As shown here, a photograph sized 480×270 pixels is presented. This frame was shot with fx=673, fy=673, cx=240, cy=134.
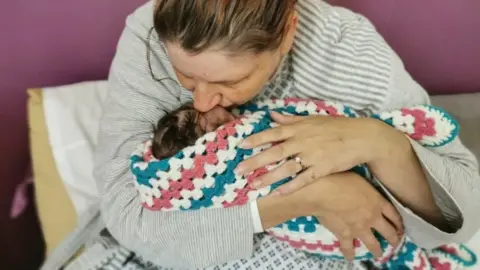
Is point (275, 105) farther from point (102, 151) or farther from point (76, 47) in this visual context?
point (76, 47)

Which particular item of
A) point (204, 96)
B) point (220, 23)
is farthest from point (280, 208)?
point (220, 23)

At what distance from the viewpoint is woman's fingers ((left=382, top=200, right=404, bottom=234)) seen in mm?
1205

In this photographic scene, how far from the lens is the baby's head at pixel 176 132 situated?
3.71ft

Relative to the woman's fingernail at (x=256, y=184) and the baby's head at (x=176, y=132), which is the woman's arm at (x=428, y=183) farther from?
the baby's head at (x=176, y=132)

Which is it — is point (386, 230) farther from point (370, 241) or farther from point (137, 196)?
point (137, 196)

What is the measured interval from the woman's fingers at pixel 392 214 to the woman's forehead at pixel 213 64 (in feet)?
1.21

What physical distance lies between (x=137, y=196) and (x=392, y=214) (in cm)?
46

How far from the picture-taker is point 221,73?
102cm

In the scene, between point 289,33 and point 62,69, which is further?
point 62,69

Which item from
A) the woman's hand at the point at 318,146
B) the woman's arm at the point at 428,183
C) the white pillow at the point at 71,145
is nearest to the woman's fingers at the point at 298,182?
the woman's hand at the point at 318,146

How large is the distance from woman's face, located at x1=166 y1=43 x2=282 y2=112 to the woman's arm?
259 mm

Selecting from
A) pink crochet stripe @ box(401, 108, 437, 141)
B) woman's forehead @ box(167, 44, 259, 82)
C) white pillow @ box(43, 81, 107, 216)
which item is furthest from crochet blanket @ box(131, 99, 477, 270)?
white pillow @ box(43, 81, 107, 216)

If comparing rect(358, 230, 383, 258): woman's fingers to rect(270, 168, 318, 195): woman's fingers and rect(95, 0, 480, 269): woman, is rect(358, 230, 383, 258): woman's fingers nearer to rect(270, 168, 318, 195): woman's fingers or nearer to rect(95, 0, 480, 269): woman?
rect(95, 0, 480, 269): woman

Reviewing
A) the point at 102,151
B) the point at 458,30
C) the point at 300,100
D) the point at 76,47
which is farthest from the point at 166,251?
the point at 458,30
